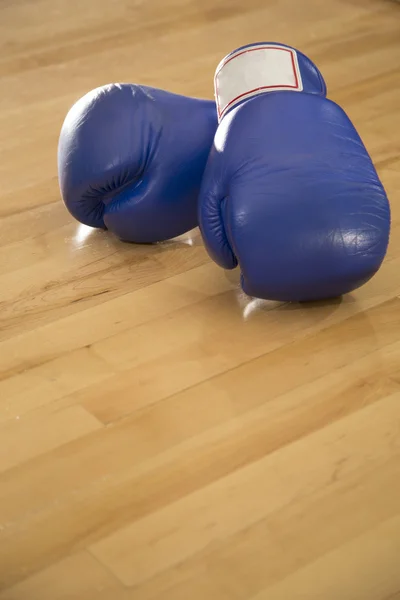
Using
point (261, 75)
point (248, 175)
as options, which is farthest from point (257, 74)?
point (248, 175)

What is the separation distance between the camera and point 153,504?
1290mm

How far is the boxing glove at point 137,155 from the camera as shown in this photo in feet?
5.64

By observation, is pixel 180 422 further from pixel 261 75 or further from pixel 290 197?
pixel 261 75

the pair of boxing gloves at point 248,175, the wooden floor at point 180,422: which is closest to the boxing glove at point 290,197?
the pair of boxing gloves at point 248,175

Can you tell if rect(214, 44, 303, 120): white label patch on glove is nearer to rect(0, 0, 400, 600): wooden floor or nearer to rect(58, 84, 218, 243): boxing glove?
rect(58, 84, 218, 243): boxing glove

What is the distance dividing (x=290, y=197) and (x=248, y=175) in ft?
0.27

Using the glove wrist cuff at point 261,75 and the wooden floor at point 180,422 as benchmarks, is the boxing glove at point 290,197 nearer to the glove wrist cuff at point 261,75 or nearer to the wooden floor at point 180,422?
the glove wrist cuff at point 261,75

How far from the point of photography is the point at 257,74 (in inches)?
67.4

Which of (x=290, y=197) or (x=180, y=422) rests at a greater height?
(x=290, y=197)

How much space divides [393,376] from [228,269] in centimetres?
40

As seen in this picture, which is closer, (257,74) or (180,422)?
(180,422)

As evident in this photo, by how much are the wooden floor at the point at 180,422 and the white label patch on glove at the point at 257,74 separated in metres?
0.31

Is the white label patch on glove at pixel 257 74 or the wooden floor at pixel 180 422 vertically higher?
the white label patch on glove at pixel 257 74

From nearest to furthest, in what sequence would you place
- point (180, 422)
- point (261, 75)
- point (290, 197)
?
point (180, 422) < point (290, 197) < point (261, 75)
